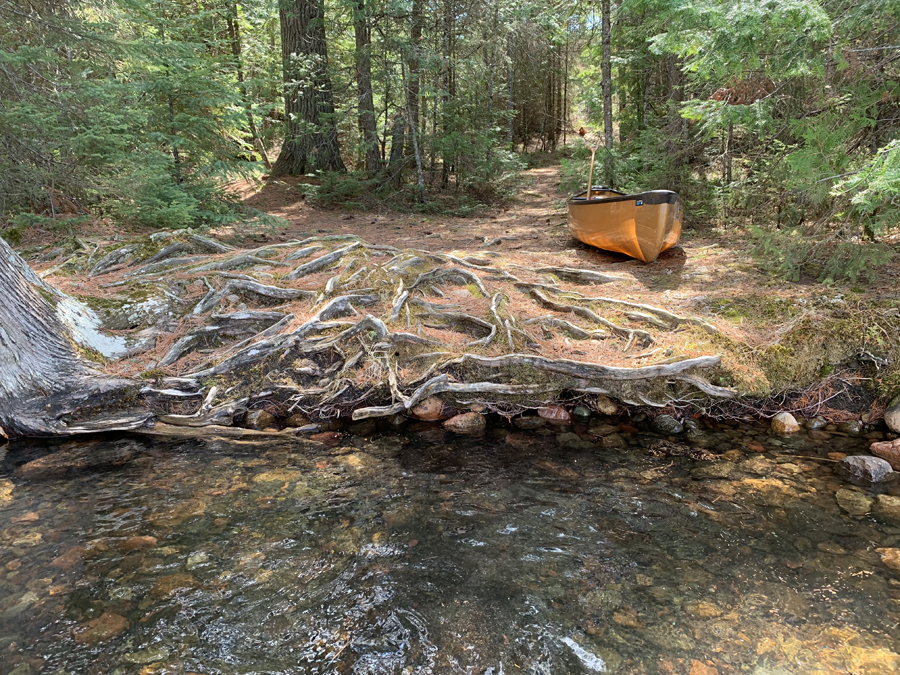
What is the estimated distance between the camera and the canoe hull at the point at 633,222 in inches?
335

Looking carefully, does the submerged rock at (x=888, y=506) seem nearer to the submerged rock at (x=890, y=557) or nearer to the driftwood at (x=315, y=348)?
the submerged rock at (x=890, y=557)

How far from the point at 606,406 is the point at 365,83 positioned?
1331 cm

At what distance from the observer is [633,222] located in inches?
349

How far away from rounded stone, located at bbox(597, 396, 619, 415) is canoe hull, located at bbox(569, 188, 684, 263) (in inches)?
162

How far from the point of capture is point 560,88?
31.7m

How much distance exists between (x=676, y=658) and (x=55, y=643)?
3.62 meters

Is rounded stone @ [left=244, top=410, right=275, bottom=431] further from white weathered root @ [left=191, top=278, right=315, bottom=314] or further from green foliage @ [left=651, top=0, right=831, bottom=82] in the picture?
green foliage @ [left=651, top=0, right=831, bottom=82]

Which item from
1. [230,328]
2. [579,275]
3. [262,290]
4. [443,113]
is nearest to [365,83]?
[443,113]

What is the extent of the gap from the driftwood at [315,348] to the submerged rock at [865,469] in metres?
1.30

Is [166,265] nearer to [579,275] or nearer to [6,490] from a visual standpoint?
[6,490]

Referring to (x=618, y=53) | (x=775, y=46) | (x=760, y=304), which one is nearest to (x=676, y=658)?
(x=760, y=304)

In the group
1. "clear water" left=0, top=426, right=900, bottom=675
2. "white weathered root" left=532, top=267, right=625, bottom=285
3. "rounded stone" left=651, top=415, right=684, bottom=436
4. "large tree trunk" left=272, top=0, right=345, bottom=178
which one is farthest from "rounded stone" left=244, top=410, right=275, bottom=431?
"large tree trunk" left=272, top=0, right=345, bottom=178

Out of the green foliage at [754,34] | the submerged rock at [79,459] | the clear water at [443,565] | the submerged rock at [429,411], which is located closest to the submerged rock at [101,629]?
the clear water at [443,565]

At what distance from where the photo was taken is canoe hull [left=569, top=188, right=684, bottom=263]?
27.9 ft
